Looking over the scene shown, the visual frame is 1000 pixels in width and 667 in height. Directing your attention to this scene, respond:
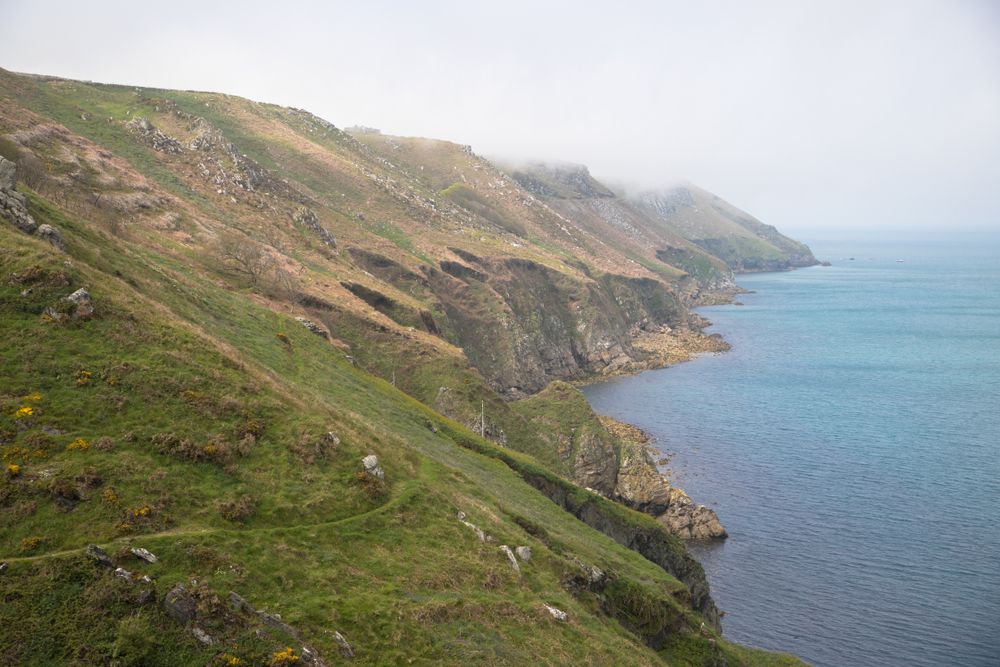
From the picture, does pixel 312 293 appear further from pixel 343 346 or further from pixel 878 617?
pixel 878 617

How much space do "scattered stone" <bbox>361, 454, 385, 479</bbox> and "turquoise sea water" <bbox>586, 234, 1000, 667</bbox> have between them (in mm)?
41657

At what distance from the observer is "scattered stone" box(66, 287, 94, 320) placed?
33969 millimetres

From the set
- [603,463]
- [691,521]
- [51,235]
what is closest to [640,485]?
[603,463]

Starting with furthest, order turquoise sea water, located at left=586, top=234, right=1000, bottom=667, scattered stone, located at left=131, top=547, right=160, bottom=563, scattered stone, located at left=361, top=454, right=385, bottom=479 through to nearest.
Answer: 1. turquoise sea water, located at left=586, top=234, right=1000, bottom=667
2. scattered stone, located at left=361, top=454, right=385, bottom=479
3. scattered stone, located at left=131, top=547, right=160, bottom=563

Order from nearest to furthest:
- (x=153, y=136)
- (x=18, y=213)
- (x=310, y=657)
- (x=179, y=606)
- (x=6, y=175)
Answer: (x=179, y=606) < (x=310, y=657) < (x=18, y=213) < (x=6, y=175) < (x=153, y=136)

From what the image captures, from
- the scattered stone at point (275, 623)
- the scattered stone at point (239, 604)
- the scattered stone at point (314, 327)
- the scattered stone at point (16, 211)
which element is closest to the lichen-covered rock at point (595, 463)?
the scattered stone at point (314, 327)

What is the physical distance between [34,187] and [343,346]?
34.8m

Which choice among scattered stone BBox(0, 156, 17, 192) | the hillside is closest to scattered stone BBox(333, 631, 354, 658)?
the hillside

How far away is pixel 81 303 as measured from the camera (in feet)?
113

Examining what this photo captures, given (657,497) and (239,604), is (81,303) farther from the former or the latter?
(657,497)

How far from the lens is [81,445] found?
2706 centimetres

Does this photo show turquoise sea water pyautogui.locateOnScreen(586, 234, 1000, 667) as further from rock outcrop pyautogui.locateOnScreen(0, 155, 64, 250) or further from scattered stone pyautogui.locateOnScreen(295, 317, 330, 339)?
rock outcrop pyautogui.locateOnScreen(0, 155, 64, 250)

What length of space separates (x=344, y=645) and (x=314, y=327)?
54.2m

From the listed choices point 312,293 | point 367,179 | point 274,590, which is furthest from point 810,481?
point 367,179
